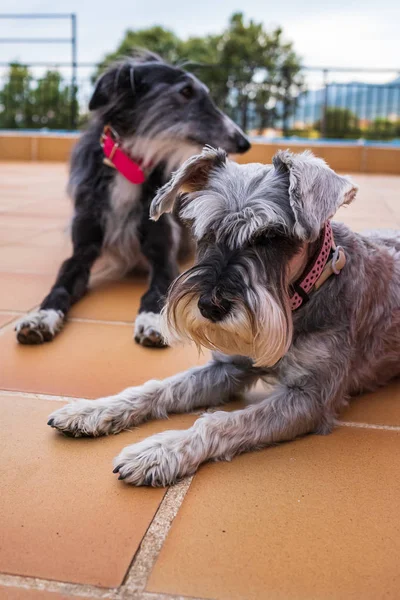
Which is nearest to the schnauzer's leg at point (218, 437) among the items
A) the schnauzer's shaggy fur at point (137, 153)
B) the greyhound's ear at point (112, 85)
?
the schnauzer's shaggy fur at point (137, 153)

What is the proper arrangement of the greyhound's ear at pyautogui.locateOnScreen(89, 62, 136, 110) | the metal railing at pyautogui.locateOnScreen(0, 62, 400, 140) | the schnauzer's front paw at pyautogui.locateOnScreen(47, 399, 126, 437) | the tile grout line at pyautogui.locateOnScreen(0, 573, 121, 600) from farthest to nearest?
1. the metal railing at pyautogui.locateOnScreen(0, 62, 400, 140)
2. the greyhound's ear at pyautogui.locateOnScreen(89, 62, 136, 110)
3. the schnauzer's front paw at pyautogui.locateOnScreen(47, 399, 126, 437)
4. the tile grout line at pyautogui.locateOnScreen(0, 573, 121, 600)

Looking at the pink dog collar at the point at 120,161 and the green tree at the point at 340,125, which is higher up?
the green tree at the point at 340,125

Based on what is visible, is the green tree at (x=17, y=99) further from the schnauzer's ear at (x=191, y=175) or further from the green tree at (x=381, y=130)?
the schnauzer's ear at (x=191, y=175)

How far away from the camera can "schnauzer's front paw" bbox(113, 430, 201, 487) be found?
2.03 m

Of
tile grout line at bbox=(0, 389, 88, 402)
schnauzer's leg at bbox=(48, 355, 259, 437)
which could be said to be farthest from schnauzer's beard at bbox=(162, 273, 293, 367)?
tile grout line at bbox=(0, 389, 88, 402)

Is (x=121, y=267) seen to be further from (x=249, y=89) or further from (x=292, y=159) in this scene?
(x=249, y=89)

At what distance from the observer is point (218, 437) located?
87.2 inches

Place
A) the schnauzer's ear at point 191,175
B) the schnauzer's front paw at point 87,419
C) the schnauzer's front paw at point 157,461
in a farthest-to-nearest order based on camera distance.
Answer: the schnauzer's ear at point 191,175 < the schnauzer's front paw at point 87,419 < the schnauzer's front paw at point 157,461

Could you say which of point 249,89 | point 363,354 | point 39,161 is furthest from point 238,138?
point 249,89

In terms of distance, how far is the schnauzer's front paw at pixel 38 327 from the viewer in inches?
127

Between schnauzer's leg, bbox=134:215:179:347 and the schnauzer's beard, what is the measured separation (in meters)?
1.11

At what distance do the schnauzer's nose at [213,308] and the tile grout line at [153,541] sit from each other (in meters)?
Answer: 0.53

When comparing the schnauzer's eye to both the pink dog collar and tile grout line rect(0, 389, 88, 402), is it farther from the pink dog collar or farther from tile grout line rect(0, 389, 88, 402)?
tile grout line rect(0, 389, 88, 402)

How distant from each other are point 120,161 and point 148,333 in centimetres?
146
